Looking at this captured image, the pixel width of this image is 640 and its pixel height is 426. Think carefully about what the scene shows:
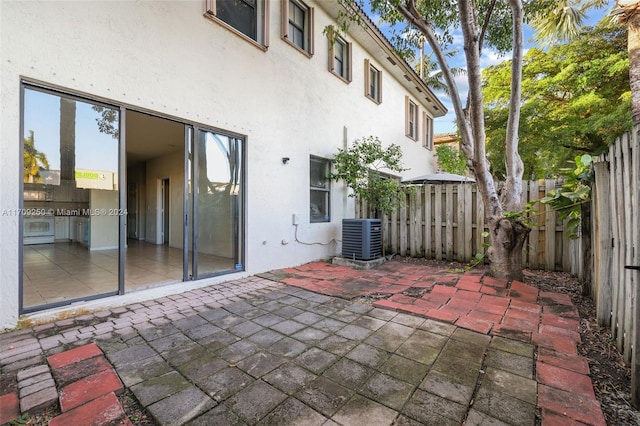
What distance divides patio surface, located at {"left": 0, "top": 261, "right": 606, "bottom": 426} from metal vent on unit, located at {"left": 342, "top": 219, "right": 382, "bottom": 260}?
7.06 ft

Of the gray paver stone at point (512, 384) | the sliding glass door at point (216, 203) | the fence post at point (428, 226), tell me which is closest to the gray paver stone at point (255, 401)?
the gray paver stone at point (512, 384)

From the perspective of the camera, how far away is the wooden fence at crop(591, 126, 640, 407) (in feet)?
5.71

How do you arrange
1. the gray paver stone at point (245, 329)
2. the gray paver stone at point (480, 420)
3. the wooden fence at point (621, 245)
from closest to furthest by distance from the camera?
the gray paver stone at point (480, 420) → the wooden fence at point (621, 245) → the gray paver stone at point (245, 329)

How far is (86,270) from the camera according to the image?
4.84m

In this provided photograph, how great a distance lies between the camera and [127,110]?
12.0 ft

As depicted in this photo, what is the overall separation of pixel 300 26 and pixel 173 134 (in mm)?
3610

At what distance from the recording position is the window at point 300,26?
6.00m

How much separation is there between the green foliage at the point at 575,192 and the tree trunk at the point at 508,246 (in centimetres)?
54

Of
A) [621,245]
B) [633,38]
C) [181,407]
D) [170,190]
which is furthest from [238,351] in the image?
[170,190]

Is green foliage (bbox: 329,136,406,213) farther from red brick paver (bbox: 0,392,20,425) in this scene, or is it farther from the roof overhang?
red brick paver (bbox: 0,392,20,425)

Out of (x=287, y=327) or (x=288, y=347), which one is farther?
(x=287, y=327)

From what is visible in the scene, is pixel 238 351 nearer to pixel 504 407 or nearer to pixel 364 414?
pixel 364 414

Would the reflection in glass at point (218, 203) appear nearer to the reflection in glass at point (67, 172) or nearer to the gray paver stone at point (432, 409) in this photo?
the reflection in glass at point (67, 172)

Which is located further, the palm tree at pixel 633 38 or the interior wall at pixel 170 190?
the interior wall at pixel 170 190
